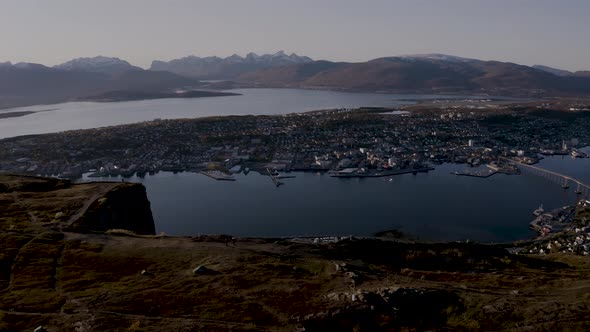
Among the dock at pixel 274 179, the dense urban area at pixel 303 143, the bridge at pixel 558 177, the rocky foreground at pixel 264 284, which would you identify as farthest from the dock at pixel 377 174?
the rocky foreground at pixel 264 284

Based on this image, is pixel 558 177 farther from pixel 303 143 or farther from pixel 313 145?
pixel 303 143

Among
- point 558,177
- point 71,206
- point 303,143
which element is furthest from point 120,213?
point 303,143

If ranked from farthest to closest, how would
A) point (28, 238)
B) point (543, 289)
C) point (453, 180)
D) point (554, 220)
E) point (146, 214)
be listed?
point (453, 180) < point (554, 220) < point (146, 214) < point (28, 238) < point (543, 289)

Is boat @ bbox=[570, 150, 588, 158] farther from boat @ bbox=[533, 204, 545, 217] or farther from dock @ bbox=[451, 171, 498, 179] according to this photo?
boat @ bbox=[533, 204, 545, 217]

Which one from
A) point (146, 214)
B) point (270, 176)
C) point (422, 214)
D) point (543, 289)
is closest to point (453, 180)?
point (422, 214)

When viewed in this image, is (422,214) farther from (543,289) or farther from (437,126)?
(437,126)
